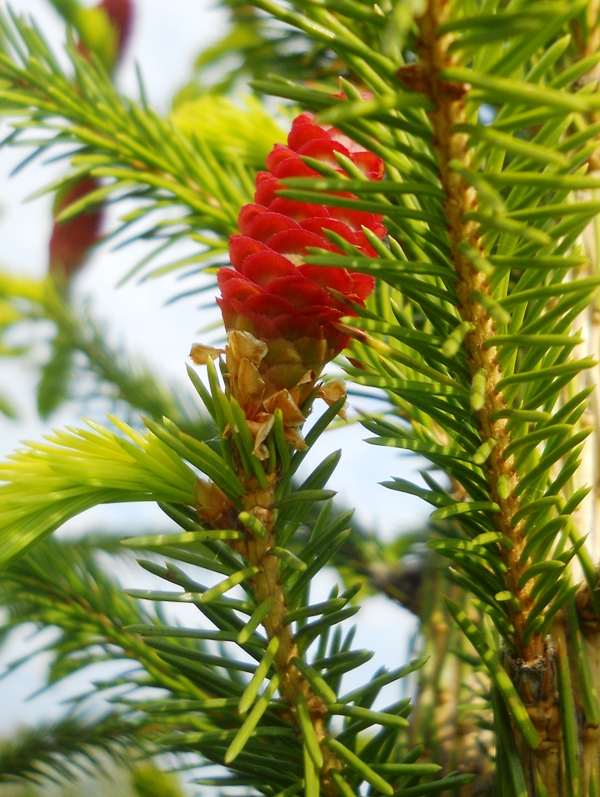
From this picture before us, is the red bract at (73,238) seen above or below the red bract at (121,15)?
below

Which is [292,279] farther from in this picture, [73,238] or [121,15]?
[121,15]

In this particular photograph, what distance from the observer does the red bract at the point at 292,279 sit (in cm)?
27

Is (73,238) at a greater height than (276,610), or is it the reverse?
(73,238)

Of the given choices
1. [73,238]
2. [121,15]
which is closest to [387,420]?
[73,238]

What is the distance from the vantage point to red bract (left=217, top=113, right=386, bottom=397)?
0.27 meters

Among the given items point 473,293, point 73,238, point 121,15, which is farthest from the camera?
point 121,15

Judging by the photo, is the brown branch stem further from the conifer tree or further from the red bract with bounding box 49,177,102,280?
the red bract with bounding box 49,177,102,280

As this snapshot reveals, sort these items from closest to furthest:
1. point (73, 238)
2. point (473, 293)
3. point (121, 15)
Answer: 1. point (473, 293)
2. point (73, 238)
3. point (121, 15)

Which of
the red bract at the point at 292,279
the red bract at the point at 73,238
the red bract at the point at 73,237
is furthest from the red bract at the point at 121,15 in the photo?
the red bract at the point at 292,279

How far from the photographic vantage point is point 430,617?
0.58m

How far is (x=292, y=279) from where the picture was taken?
27 cm

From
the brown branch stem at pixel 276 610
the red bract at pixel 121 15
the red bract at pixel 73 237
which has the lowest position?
the brown branch stem at pixel 276 610

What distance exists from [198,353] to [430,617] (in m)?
0.38

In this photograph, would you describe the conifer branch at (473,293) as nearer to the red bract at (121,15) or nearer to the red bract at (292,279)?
the red bract at (292,279)
